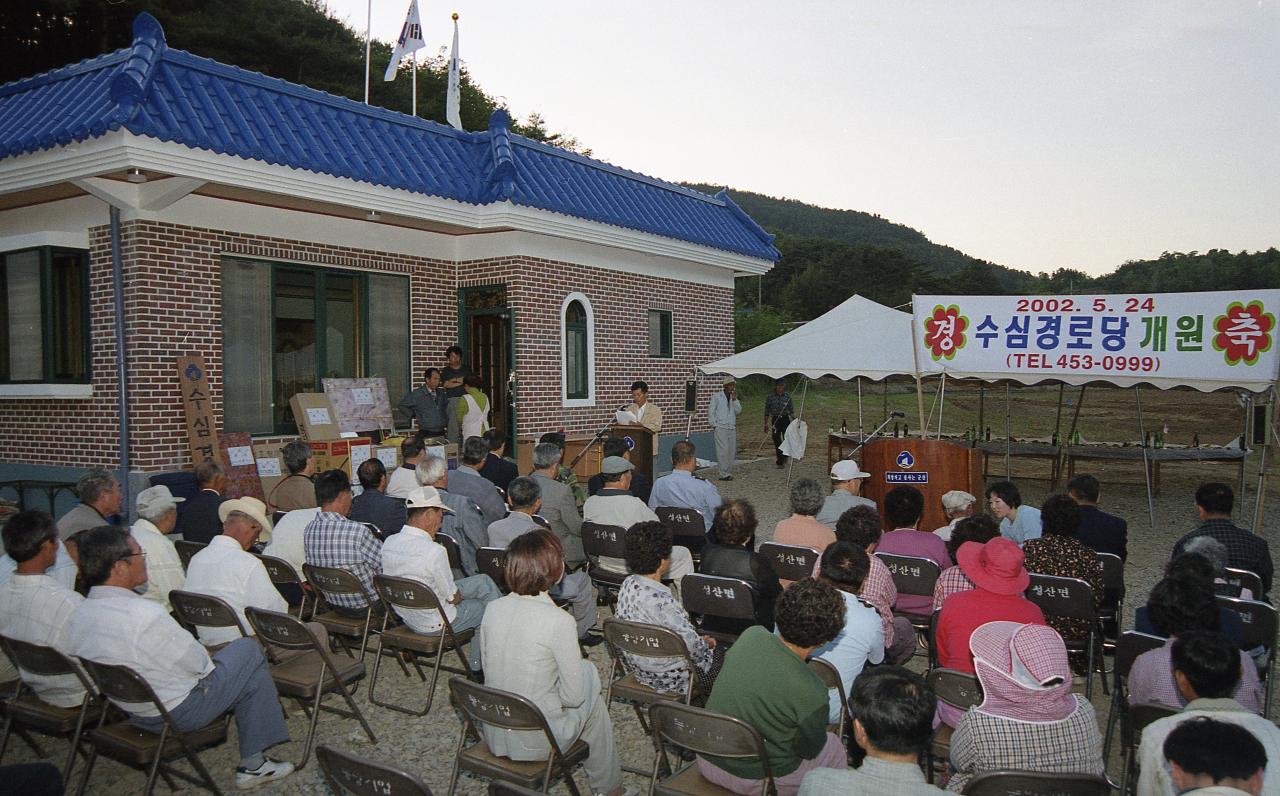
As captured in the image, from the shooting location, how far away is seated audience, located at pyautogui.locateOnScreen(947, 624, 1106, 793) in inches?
114

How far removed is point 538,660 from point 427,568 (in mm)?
1512

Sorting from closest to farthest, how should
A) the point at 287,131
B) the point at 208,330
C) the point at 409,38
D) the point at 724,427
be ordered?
the point at 287,131 → the point at 208,330 → the point at 409,38 → the point at 724,427

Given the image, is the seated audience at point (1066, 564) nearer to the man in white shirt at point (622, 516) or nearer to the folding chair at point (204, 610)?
the man in white shirt at point (622, 516)

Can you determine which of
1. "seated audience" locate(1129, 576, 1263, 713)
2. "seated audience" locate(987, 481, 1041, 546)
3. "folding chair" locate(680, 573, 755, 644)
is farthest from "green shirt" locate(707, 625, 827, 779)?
"seated audience" locate(987, 481, 1041, 546)

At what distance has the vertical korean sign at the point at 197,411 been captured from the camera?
28.1 ft

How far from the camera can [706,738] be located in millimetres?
2930

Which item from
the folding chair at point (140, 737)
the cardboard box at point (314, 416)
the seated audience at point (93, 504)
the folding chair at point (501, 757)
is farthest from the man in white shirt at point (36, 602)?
the cardboard box at point (314, 416)

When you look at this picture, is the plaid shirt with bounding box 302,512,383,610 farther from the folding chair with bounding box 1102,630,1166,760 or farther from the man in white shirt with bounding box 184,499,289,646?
the folding chair with bounding box 1102,630,1166,760

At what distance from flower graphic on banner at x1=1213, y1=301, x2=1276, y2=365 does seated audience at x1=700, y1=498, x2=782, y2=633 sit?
20.0 ft

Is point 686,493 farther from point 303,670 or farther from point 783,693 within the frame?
point 783,693

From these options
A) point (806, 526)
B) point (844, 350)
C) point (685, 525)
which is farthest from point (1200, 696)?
point (844, 350)

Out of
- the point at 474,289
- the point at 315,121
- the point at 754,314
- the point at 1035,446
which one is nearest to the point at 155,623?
the point at 315,121

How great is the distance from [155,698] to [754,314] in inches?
1628

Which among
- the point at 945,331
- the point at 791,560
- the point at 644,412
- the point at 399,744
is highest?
the point at 945,331
